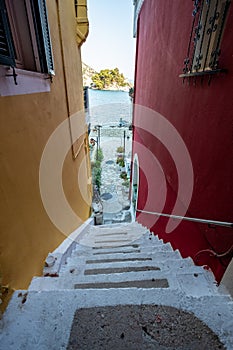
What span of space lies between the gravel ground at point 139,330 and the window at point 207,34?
1529 mm

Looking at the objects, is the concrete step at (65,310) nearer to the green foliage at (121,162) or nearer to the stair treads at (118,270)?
the stair treads at (118,270)

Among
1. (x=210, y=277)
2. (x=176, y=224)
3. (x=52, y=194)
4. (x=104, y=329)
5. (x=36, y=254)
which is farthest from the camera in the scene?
(x=176, y=224)

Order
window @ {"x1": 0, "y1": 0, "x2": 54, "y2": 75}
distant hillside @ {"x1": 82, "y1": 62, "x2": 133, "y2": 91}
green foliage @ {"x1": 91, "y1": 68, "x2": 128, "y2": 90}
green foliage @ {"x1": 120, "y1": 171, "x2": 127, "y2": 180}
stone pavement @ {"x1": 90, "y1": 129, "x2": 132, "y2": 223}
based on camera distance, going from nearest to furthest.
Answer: window @ {"x1": 0, "y1": 0, "x2": 54, "y2": 75}, stone pavement @ {"x1": 90, "y1": 129, "x2": 132, "y2": 223}, green foliage @ {"x1": 120, "y1": 171, "x2": 127, "y2": 180}, distant hillside @ {"x1": 82, "y1": 62, "x2": 133, "y2": 91}, green foliage @ {"x1": 91, "y1": 68, "x2": 128, "y2": 90}

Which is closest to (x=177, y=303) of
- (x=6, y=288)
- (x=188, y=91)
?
(x=6, y=288)

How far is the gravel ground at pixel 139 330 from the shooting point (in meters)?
0.71

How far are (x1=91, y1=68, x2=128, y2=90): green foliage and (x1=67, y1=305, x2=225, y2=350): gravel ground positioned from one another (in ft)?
120

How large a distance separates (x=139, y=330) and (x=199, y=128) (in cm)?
155

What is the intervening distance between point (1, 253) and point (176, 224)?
79.4 inches

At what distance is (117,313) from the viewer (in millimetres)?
823

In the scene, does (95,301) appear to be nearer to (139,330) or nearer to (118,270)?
(139,330)

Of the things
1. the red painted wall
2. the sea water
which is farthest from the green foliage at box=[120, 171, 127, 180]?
the sea water

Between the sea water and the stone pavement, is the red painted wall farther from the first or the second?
the sea water

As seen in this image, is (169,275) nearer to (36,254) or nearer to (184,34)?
(36,254)

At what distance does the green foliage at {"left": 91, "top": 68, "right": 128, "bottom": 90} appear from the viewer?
32906 mm
